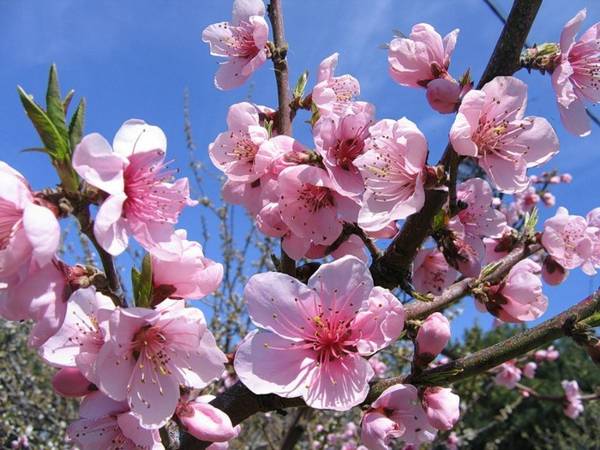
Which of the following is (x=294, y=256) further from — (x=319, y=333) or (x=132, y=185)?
(x=132, y=185)

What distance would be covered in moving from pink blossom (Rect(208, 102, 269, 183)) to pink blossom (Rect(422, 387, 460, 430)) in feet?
2.41

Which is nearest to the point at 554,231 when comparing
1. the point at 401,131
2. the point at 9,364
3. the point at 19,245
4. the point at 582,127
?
the point at 582,127

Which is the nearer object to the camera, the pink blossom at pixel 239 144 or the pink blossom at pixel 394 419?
the pink blossom at pixel 394 419

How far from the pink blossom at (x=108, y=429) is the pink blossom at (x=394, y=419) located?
0.47 metres

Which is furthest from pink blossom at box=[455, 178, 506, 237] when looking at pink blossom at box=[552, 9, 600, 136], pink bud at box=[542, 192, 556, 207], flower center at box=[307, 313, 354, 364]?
pink bud at box=[542, 192, 556, 207]

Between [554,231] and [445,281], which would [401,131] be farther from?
[554,231]

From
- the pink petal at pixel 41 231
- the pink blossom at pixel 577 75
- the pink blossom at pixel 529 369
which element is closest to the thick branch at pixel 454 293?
the pink blossom at pixel 577 75

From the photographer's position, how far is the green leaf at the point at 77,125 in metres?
1.11

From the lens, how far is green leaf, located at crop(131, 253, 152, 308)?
1.16 m

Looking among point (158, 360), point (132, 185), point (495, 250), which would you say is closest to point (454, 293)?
point (495, 250)

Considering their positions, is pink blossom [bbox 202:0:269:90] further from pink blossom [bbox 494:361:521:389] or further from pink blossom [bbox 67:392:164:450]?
pink blossom [bbox 494:361:521:389]

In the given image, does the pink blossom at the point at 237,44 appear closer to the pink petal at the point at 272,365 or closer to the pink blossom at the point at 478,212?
the pink blossom at the point at 478,212

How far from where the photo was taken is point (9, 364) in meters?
6.67

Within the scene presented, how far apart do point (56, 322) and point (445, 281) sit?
1.09 meters
